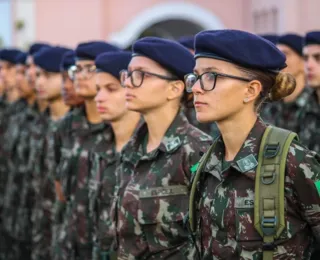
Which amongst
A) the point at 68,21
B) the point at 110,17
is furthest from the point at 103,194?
the point at 110,17

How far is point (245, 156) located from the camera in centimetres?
393

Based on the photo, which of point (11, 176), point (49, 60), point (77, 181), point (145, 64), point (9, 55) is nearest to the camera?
point (145, 64)

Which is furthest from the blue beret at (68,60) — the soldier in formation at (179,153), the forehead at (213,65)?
the forehead at (213,65)

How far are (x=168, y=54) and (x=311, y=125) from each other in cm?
212

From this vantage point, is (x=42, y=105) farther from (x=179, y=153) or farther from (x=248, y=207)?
(x=248, y=207)

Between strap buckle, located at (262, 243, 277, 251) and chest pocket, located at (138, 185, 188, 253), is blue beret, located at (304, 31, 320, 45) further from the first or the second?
strap buckle, located at (262, 243, 277, 251)

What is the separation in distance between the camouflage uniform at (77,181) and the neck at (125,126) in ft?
0.66

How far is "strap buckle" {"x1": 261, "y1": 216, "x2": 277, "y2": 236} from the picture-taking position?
375 cm

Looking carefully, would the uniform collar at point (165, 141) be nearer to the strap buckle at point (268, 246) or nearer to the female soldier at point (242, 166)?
the female soldier at point (242, 166)

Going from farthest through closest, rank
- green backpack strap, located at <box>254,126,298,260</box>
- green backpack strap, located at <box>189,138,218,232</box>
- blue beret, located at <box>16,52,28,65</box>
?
blue beret, located at <box>16,52,28,65</box> < green backpack strap, located at <box>189,138,218,232</box> < green backpack strap, located at <box>254,126,298,260</box>

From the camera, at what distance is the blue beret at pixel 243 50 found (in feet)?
13.0

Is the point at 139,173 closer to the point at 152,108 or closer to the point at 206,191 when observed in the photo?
the point at 152,108

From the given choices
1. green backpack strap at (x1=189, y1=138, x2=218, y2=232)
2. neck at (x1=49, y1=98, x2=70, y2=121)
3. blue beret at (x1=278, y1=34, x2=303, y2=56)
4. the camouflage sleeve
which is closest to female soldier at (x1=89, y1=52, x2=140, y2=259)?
green backpack strap at (x1=189, y1=138, x2=218, y2=232)

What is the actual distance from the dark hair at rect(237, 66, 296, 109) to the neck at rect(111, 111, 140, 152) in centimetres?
210
